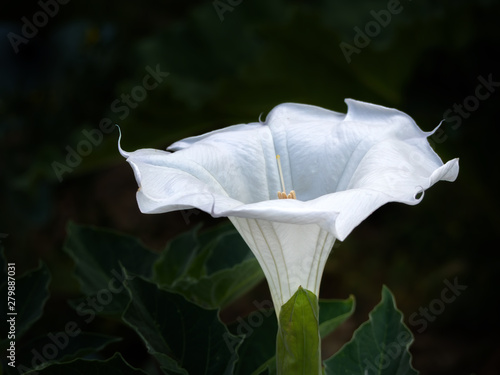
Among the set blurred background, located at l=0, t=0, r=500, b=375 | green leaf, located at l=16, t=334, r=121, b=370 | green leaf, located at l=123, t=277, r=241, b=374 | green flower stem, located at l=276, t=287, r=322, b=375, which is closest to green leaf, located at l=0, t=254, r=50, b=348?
green leaf, located at l=16, t=334, r=121, b=370

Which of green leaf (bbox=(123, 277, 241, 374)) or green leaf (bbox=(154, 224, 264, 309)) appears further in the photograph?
green leaf (bbox=(154, 224, 264, 309))

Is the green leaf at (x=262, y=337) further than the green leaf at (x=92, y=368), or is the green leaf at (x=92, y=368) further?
the green leaf at (x=262, y=337)

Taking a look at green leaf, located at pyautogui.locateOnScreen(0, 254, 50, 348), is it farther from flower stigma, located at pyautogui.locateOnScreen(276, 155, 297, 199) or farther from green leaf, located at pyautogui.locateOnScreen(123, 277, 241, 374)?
flower stigma, located at pyautogui.locateOnScreen(276, 155, 297, 199)

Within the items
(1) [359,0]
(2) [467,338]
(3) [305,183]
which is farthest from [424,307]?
(3) [305,183]

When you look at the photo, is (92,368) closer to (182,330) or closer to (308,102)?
(182,330)

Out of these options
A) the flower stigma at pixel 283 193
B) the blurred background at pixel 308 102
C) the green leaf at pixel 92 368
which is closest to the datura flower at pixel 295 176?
the flower stigma at pixel 283 193

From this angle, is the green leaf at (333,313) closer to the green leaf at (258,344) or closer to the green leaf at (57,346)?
the green leaf at (258,344)
